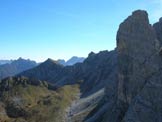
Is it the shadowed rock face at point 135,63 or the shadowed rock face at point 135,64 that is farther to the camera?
the shadowed rock face at point 135,63

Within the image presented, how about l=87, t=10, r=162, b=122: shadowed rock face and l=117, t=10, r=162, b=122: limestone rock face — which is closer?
l=117, t=10, r=162, b=122: limestone rock face

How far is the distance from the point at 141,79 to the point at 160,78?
15.2 meters

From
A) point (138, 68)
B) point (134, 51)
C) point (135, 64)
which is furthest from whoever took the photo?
point (134, 51)

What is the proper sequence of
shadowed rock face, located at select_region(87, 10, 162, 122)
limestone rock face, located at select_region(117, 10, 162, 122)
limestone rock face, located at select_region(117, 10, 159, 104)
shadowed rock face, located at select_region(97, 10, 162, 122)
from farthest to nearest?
1. limestone rock face, located at select_region(117, 10, 159, 104)
2. shadowed rock face, located at select_region(87, 10, 162, 122)
3. shadowed rock face, located at select_region(97, 10, 162, 122)
4. limestone rock face, located at select_region(117, 10, 162, 122)

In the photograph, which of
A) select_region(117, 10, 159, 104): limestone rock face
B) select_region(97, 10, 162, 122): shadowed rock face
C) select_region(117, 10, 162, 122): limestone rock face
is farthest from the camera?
select_region(117, 10, 159, 104): limestone rock face

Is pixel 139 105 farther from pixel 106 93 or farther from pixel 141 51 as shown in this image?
pixel 106 93

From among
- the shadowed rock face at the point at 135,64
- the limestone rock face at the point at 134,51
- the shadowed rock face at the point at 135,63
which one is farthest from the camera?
the limestone rock face at the point at 134,51

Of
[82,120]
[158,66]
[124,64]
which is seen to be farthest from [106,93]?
[158,66]

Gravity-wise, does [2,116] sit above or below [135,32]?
below

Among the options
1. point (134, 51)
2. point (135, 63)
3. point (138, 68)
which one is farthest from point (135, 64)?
point (134, 51)

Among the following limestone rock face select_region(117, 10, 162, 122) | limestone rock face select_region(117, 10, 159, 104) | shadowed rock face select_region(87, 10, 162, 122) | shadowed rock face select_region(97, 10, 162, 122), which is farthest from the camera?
limestone rock face select_region(117, 10, 159, 104)

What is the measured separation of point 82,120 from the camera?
148 metres

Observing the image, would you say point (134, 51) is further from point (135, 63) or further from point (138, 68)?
point (138, 68)

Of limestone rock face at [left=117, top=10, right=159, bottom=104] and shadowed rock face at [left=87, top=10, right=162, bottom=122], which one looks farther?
limestone rock face at [left=117, top=10, right=159, bottom=104]
